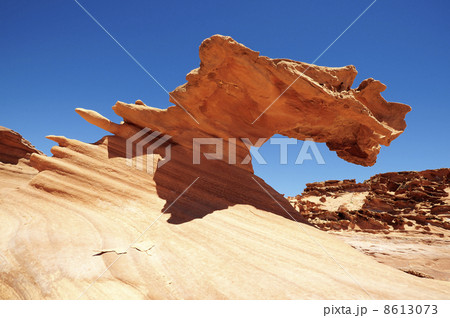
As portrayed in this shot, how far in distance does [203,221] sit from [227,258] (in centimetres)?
125

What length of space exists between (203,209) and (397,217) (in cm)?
1335

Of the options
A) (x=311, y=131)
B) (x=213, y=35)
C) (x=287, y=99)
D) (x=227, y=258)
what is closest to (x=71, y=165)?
(x=227, y=258)

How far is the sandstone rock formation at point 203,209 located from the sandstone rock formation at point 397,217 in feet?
9.97

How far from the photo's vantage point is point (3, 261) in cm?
289

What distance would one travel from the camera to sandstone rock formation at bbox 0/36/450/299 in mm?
2928

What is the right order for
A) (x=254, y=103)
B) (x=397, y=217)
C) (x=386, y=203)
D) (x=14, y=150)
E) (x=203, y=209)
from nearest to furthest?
(x=203, y=209), (x=254, y=103), (x=14, y=150), (x=397, y=217), (x=386, y=203)

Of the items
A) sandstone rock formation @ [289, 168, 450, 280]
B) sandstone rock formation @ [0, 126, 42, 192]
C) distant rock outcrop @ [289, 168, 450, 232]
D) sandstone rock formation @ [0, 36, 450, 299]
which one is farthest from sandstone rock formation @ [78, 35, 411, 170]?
distant rock outcrop @ [289, 168, 450, 232]

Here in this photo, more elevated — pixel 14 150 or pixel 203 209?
pixel 14 150

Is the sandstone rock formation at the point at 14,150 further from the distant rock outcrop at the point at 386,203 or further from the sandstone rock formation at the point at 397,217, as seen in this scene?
the distant rock outcrop at the point at 386,203

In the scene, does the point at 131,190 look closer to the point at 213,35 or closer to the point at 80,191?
the point at 80,191

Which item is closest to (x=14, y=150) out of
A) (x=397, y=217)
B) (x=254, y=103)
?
(x=254, y=103)

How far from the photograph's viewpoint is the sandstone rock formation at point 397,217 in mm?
6719

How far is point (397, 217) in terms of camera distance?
13.4 m

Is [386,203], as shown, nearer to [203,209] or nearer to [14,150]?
[203,209]
